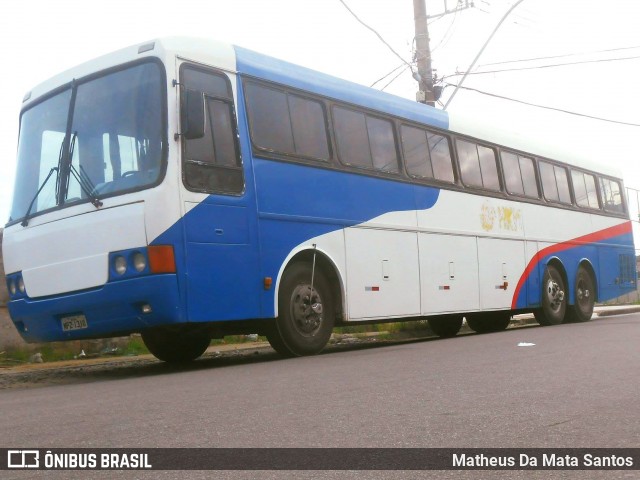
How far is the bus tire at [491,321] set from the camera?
1752cm

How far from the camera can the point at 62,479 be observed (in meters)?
4.05

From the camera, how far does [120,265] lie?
8.93m

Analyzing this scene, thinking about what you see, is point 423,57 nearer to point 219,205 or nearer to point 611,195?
point 611,195

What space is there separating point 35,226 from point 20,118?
59.2 inches

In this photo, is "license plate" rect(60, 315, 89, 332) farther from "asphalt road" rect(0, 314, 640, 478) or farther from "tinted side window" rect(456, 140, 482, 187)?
"tinted side window" rect(456, 140, 482, 187)

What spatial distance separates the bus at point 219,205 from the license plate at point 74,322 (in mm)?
17

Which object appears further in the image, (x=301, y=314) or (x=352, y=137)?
(x=352, y=137)

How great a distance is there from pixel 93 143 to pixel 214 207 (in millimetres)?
1363

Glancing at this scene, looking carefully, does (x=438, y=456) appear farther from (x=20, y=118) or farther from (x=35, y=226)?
(x=20, y=118)

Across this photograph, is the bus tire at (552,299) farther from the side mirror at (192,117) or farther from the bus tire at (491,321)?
the side mirror at (192,117)

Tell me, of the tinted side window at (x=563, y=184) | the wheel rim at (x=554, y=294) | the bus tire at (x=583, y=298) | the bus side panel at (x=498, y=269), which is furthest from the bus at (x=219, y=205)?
the bus tire at (x=583, y=298)

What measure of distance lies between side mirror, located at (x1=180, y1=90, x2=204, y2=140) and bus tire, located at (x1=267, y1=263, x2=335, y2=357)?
203 cm

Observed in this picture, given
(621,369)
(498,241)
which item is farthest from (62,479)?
(498,241)

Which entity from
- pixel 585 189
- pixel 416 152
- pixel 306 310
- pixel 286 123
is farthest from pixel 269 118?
pixel 585 189
